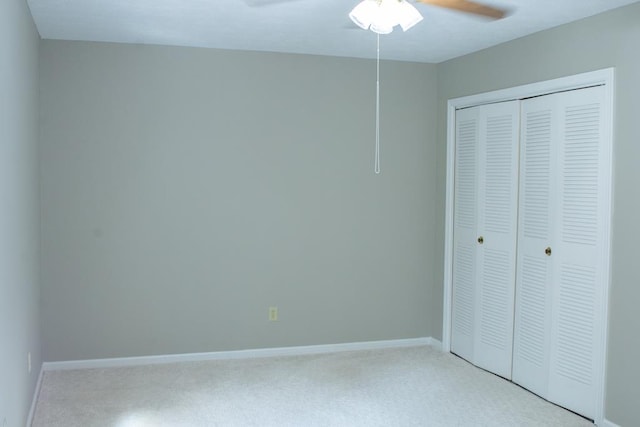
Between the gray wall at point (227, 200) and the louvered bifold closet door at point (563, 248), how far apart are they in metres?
1.16

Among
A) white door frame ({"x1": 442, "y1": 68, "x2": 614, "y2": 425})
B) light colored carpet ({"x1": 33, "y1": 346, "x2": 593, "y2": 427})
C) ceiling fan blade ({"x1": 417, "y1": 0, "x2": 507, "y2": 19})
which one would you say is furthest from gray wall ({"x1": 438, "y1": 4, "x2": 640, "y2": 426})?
ceiling fan blade ({"x1": 417, "y1": 0, "x2": 507, "y2": 19})

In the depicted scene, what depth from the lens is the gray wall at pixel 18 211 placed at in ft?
8.27

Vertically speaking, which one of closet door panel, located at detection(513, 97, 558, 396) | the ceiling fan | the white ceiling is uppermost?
the white ceiling

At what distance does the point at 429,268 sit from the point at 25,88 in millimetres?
3289

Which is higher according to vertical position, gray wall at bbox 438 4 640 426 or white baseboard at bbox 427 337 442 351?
gray wall at bbox 438 4 640 426

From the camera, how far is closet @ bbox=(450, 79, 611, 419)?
137 inches

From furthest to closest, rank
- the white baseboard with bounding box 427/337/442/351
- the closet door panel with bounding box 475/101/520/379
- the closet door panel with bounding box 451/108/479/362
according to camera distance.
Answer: the white baseboard with bounding box 427/337/442/351 → the closet door panel with bounding box 451/108/479/362 → the closet door panel with bounding box 475/101/520/379

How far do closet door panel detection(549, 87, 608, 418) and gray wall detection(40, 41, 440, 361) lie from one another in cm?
146

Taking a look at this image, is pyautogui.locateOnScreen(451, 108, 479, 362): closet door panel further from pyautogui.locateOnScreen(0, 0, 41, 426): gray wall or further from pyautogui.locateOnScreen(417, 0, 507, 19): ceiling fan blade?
pyautogui.locateOnScreen(0, 0, 41, 426): gray wall

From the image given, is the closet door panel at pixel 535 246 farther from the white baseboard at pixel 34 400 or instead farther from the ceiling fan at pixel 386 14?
the white baseboard at pixel 34 400

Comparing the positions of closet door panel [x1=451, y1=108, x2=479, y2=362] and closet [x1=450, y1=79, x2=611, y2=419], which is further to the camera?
closet door panel [x1=451, y1=108, x2=479, y2=362]

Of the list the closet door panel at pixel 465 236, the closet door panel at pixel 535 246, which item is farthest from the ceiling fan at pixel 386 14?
the closet door panel at pixel 465 236

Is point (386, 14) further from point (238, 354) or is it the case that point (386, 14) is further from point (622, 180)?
point (238, 354)

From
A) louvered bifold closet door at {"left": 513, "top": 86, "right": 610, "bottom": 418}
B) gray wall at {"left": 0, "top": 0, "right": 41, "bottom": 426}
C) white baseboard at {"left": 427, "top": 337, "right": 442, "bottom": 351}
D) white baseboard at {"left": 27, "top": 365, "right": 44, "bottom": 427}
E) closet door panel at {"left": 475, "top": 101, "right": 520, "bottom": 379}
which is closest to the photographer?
gray wall at {"left": 0, "top": 0, "right": 41, "bottom": 426}
